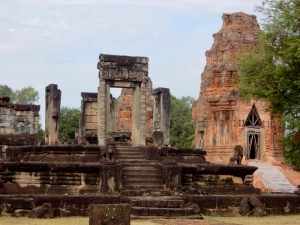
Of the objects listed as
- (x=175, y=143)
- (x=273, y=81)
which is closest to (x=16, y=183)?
(x=273, y=81)

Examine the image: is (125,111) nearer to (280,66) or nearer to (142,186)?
(280,66)

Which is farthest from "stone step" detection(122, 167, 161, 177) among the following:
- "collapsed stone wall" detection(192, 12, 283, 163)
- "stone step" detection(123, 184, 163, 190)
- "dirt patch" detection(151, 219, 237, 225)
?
"collapsed stone wall" detection(192, 12, 283, 163)

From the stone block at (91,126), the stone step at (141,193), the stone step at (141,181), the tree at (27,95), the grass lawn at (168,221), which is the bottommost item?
the grass lawn at (168,221)

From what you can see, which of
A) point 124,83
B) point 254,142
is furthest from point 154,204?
point 254,142

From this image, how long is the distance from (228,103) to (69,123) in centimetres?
2497

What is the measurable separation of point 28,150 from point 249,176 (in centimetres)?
679

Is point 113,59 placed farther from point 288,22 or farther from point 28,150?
point 288,22

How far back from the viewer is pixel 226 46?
106 ft

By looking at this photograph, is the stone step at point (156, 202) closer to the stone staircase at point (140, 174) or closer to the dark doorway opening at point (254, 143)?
the stone staircase at point (140, 174)

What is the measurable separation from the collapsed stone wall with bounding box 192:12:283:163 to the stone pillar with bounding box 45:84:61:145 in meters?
11.3

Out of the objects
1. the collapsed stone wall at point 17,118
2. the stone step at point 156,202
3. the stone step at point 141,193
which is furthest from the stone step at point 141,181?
the collapsed stone wall at point 17,118

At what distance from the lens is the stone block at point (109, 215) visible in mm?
9156

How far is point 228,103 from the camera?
3152 centimetres

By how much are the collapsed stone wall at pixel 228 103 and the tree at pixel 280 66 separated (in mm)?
10333
